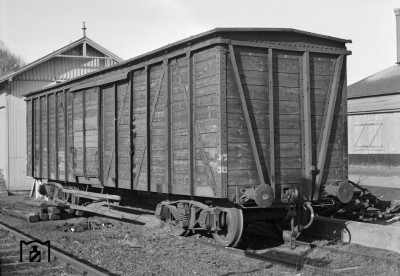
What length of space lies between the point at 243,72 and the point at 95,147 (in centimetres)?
532

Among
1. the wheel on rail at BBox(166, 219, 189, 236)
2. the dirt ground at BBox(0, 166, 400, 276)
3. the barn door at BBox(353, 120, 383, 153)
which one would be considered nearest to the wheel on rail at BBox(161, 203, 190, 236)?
the wheel on rail at BBox(166, 219, 189, 236)

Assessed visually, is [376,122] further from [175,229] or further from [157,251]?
[157,251]

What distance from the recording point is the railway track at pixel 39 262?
273 inches

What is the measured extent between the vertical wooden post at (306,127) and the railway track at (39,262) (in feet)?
12.7

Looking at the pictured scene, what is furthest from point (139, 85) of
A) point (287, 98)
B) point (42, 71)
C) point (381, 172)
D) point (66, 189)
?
point (381, 172)

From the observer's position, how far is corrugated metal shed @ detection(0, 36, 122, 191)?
823 inches

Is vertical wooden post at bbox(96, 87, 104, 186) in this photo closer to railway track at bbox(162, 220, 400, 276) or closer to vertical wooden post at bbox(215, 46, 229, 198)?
railway track at bbox(162, 220, 400, 276)

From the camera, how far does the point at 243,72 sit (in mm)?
8203

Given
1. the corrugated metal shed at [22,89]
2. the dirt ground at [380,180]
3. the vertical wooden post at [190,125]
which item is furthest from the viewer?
the corrugated metal shed at [22,89]

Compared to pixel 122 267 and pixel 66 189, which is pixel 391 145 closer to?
pixel 66 189

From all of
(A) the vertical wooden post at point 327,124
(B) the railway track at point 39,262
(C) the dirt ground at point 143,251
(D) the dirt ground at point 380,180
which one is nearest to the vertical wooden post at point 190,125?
(C) the dirt ground at point 143,251

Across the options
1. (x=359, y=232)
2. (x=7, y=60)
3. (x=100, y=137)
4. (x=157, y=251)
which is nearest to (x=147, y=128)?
Result: (x=100, y=137)

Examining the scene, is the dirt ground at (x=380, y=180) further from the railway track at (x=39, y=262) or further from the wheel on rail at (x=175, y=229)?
the railway track at (x=39, y=262)

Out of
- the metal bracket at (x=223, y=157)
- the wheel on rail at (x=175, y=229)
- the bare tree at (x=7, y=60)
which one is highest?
the bare tree at (x=7, y=60)
